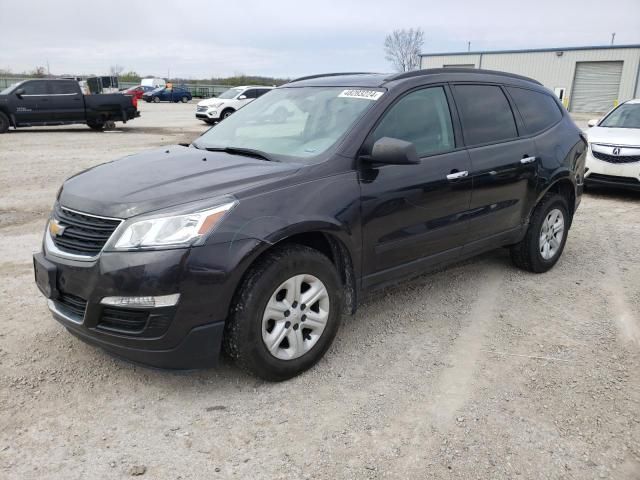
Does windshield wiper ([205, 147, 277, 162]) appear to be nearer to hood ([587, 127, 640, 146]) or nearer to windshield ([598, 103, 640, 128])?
hood ([587, 127, 640, 146])

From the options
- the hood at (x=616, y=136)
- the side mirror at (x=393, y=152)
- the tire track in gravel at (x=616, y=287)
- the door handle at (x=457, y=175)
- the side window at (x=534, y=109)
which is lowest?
the tire track in gravel at (x=616, y=287)

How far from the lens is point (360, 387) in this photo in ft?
10.4

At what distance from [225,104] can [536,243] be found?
18.4 m

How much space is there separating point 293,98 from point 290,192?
1420mm

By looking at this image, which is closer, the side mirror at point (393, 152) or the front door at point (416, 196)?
the side mirror at point (393, 152)

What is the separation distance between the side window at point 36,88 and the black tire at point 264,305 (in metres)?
17.3

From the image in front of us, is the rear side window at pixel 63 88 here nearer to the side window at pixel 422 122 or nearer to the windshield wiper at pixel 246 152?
the windshield wiper at pixel 246 152

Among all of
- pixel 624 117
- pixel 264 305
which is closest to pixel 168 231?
pixel 264 305

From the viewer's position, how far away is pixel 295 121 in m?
3.90

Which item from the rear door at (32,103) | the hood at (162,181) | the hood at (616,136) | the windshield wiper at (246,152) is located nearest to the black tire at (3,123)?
the rear door at (32,103)

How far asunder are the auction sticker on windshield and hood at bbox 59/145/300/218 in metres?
0.83

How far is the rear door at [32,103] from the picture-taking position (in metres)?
17.1

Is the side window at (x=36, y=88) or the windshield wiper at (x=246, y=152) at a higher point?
the side window at (x=36, y=88)

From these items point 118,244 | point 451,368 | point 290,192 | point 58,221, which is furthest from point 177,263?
point 451,368
